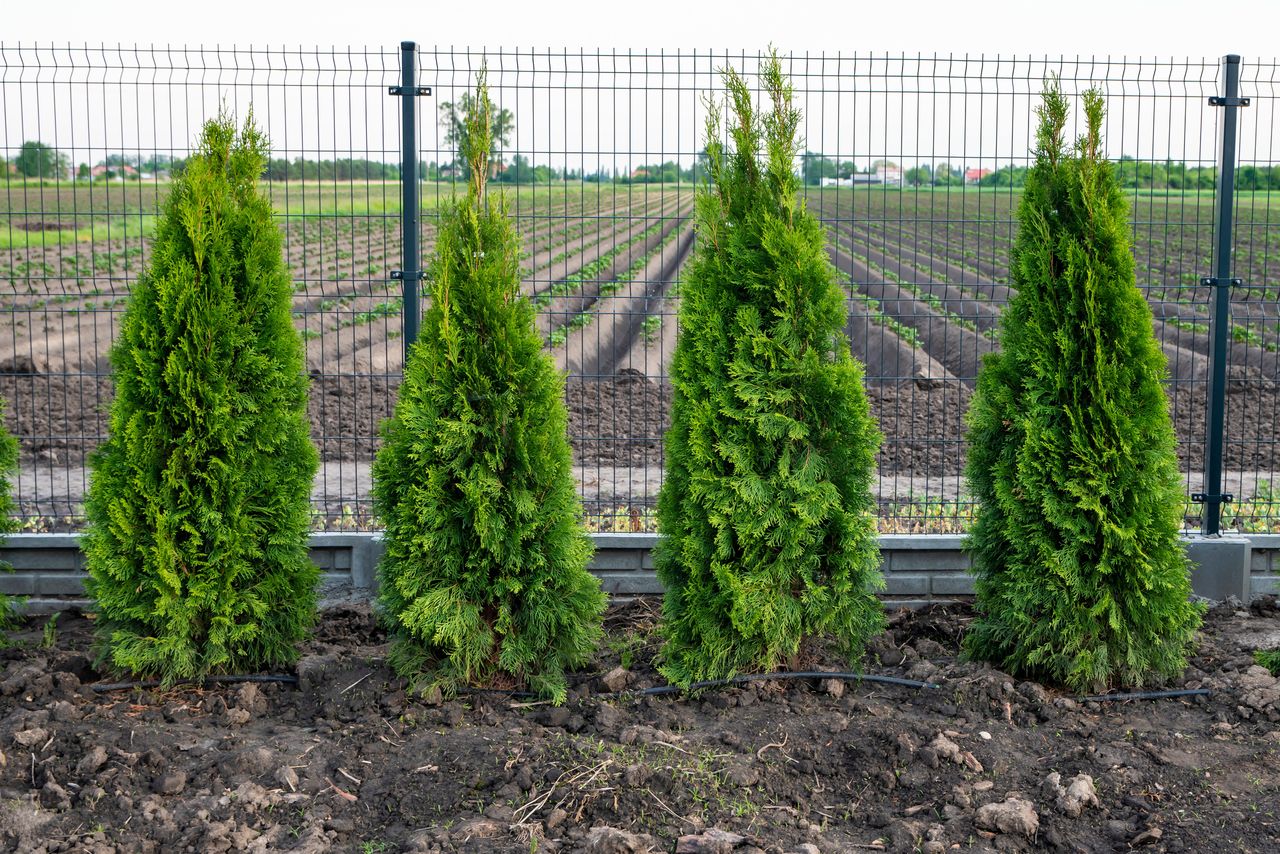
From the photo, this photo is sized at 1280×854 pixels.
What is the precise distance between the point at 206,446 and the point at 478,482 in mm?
1291

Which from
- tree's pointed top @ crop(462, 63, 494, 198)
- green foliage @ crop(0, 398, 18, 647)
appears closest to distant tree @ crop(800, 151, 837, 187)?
tree's pointed top @ crop(462, 63, 494, 198)

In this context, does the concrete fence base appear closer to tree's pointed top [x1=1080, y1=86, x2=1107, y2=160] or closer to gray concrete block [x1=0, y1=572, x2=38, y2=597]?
gray concrete block [x1=0, y1=572, x2=38, y2=597]

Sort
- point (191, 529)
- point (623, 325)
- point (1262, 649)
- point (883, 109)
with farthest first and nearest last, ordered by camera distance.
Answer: point (623, 325), point (883, 109), point (1262, 649), point (191, 529)

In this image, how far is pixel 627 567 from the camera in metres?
7.13

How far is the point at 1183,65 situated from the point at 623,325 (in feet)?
42.8

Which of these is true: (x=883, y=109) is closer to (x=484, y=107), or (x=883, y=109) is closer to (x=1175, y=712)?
(x=484, y=107)

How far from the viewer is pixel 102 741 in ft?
16.1

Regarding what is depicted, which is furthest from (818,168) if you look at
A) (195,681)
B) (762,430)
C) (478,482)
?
(195,681)

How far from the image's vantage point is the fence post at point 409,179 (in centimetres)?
669

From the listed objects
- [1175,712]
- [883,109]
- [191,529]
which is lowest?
[1175,712]

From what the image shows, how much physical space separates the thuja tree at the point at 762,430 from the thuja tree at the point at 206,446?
190 cm

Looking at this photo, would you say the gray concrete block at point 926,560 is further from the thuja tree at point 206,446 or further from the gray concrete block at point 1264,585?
the thuja tree at point 206,446

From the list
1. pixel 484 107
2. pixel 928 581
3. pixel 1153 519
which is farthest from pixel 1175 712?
pixel 484 107

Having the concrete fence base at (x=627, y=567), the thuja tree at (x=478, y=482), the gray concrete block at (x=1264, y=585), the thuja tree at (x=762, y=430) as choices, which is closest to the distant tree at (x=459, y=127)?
the thuja tree at (x=478, y=482)
